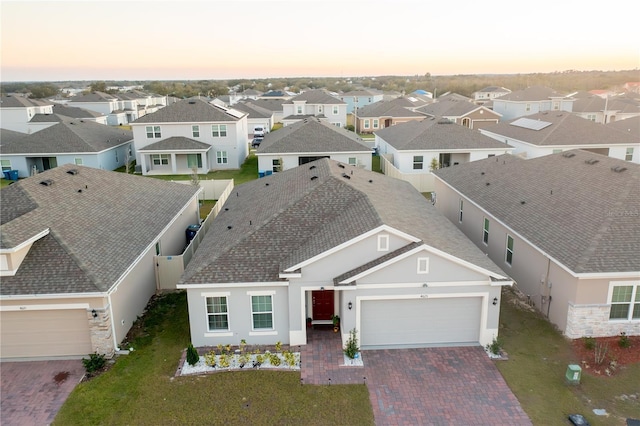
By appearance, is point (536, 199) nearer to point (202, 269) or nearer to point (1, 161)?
point (202, 269)

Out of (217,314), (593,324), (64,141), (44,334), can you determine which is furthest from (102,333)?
(64,141)

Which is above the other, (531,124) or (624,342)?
(531,124)

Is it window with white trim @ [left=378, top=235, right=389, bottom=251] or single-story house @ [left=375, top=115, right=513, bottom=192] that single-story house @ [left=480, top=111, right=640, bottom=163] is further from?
window with white trim @ [left=378, top=235, right=389, bottom=251]

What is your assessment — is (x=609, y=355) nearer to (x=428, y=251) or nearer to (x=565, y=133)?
(x=428, y=251)

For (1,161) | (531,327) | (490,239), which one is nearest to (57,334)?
(531,327)

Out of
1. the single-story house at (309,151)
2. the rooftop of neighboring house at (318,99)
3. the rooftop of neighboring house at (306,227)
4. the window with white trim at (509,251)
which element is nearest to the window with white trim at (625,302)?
the rooftop of neighboring house at (306,227)

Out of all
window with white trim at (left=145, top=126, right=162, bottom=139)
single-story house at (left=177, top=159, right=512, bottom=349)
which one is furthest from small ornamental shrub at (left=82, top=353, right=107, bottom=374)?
window with white trim at (left=145, top=126, right=162, bottom=139)

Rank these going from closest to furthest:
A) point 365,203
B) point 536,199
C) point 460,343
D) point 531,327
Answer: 1. point 460,343
2. point 531,327
3. point 365,203
4. point 536,199
